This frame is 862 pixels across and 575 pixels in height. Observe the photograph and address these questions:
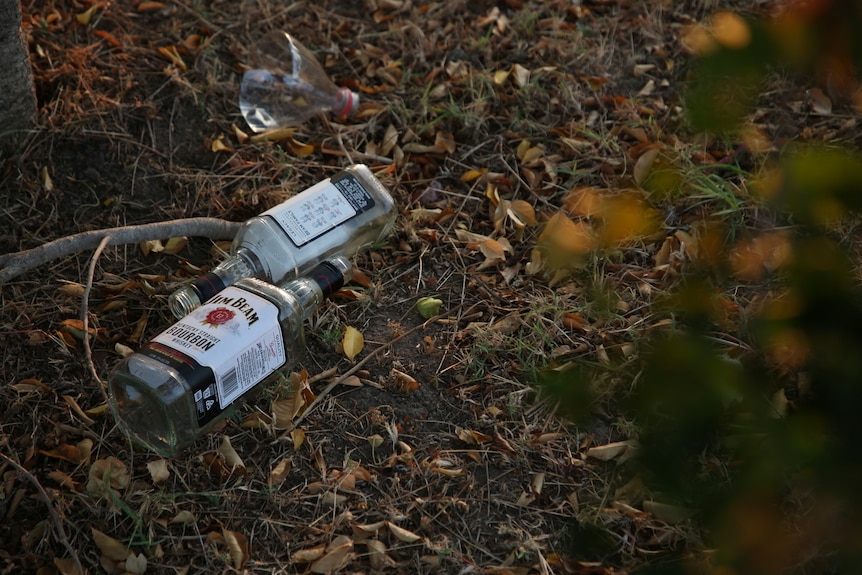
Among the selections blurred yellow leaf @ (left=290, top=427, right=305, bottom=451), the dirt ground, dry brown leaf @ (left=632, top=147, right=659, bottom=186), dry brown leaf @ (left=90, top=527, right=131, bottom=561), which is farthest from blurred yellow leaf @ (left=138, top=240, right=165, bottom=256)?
dry brown leaf @ (left=632, top=147, right=659, bottom=186)

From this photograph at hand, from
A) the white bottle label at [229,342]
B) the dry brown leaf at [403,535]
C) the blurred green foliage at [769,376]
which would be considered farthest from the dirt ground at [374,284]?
the blurred green foliage at [769,376]

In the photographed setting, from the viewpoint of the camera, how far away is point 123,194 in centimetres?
252

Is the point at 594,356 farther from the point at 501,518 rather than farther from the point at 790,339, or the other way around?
the point at 790,339

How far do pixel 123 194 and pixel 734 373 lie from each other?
7.05 feet

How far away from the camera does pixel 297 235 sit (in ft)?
7.19

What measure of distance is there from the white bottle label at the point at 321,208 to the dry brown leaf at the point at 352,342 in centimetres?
28

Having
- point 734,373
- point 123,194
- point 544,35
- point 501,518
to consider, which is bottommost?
point 501,518

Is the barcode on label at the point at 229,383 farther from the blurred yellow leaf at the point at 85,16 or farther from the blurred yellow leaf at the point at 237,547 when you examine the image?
the blurred yellow leaf at the point at 85,16

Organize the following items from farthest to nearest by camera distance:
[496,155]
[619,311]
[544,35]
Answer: [544,35]
[496,155]
[619,311]

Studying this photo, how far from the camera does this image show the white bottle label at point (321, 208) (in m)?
2.20

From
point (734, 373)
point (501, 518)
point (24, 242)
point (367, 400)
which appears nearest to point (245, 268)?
point (367, 400)

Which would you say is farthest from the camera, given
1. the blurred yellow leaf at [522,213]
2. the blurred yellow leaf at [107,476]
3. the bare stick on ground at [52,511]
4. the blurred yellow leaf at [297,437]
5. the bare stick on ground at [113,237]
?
the blurred yellow leaf at [522,213]

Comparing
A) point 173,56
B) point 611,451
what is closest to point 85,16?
point 173,56

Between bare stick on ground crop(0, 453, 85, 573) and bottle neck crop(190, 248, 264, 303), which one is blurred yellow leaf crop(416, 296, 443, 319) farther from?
bare stick on ground crop(0, 453, 85, 573)
